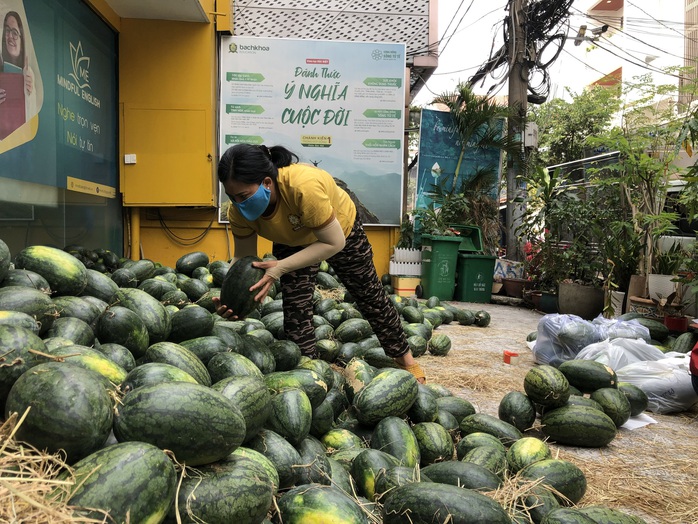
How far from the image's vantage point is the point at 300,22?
904 centimetres

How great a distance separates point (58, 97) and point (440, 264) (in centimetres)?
584

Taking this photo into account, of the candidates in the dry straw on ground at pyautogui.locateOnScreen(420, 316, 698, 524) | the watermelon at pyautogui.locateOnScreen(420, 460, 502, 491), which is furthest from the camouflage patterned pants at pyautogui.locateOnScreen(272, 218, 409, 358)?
the watermelon at pyautogui.locateOnScreen(420, 460, 502, 491)

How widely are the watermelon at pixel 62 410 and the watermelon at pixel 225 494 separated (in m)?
0.28

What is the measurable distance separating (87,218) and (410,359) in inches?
192

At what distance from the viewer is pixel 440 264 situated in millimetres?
8922

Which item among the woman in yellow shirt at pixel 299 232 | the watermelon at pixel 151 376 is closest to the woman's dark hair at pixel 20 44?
the woman in yellow shirt at pixel 299 232

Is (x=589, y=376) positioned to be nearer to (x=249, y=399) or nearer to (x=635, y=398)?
(x=635, y=398)

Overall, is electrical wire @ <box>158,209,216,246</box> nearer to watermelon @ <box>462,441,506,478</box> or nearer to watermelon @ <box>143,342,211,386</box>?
watermelon @ <box>143,342,211,386</box>

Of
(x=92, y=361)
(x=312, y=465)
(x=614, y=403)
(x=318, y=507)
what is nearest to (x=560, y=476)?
(x=312, y=465)

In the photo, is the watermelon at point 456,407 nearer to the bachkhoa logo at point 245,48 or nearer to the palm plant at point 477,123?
the bachkhoa logo at point 245,48

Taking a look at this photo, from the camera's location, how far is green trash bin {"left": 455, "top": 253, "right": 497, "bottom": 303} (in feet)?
30.1

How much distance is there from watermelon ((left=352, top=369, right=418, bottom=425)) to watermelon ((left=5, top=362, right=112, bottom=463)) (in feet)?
4.58

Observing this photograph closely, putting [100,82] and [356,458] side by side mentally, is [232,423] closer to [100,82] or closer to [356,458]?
[356,458]

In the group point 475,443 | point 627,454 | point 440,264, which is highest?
point 440,264
